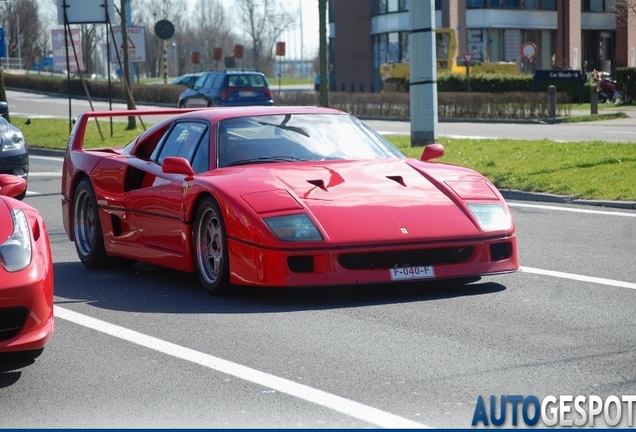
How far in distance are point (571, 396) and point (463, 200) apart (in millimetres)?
3089

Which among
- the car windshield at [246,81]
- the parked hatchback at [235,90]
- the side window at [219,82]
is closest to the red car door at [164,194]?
the parked hatchback at [235,90]

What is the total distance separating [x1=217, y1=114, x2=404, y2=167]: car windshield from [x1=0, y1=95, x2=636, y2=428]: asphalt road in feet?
3.40

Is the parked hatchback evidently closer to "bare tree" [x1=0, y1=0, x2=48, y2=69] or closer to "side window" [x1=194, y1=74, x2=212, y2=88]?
"side window" [x1=194, y1=74, x2=212, y2=88]

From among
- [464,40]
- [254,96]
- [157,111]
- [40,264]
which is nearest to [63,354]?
[40,264]

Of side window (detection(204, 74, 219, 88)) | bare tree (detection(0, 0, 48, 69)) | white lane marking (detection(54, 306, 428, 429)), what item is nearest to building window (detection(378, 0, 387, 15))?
side window (detection(204, 74, 219, 88))

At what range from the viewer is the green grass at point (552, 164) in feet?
48.5

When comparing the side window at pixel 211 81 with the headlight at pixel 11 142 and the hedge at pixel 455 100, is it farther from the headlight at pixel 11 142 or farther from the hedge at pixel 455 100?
the headlight at pixel 11 142

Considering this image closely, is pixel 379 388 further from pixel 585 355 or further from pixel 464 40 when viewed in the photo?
pixel 464 40

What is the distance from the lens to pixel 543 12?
228 feet

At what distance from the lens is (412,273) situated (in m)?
7.80

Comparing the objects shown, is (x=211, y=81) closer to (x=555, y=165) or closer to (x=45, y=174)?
(x=45, y=174)

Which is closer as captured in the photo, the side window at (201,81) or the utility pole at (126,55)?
the utility pole at (126,55)

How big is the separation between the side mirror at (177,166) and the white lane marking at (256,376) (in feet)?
4.26
